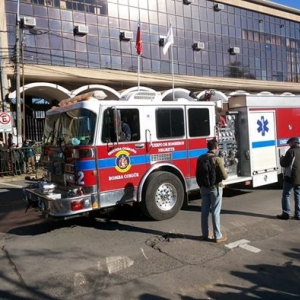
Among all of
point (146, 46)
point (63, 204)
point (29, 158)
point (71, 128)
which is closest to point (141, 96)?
point (71, 128)

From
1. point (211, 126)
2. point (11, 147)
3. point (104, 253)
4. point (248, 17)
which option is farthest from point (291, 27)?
point (104, 253)

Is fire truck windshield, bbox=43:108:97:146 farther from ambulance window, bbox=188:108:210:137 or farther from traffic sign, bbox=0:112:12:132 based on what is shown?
traffic sign, bbox=0:112:12:132

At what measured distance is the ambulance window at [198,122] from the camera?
8164mm

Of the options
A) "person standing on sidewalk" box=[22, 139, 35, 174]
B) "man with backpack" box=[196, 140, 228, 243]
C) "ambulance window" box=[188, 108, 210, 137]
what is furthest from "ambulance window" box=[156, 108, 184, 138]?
"person standing on sidewalk" box=[22, 139, 35, 174]

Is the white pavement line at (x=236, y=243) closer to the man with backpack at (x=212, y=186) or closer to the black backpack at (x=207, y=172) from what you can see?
the man with backpack at (x=212, y=186)

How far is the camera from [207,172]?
6.20 m

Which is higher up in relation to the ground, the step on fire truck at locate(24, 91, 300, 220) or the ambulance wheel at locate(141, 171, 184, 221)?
the step on fire truck at locate(24, 91, 300, 220)

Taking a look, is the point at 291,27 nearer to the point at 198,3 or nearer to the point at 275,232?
the point at 198,3

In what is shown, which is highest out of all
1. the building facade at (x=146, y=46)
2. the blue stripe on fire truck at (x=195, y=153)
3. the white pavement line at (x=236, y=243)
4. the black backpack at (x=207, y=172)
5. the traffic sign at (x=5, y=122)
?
the building facade at (x=146, y=46)

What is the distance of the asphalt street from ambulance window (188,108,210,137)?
171cm

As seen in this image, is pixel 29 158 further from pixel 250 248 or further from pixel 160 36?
pixel 160 36

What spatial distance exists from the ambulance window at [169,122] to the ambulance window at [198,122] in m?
0.25

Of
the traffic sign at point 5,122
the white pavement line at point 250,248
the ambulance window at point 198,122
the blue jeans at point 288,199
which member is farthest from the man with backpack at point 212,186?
the traffic sign at point 5,122

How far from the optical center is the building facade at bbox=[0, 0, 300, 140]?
87.8 ft
